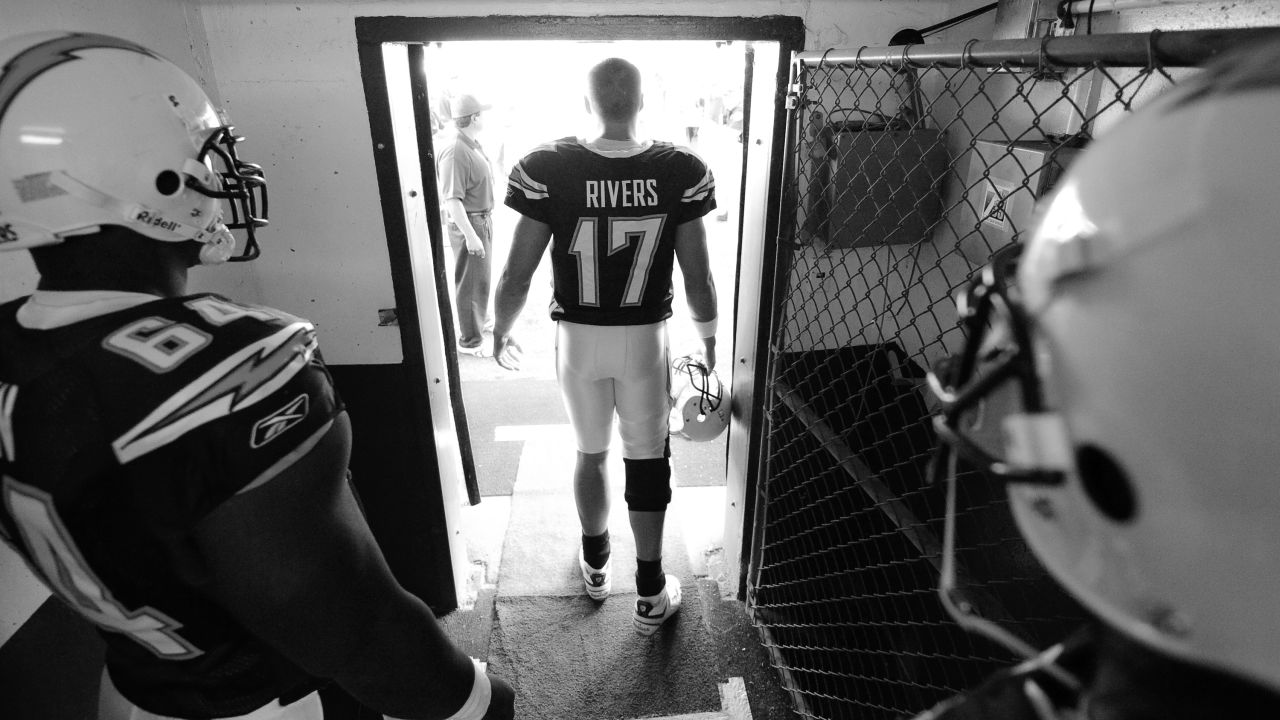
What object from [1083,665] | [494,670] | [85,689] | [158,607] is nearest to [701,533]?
[494,670]

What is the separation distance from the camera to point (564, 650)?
2.79 metres

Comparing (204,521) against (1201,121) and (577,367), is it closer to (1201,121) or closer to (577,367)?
(1201,121)

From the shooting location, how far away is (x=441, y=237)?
9.10ft

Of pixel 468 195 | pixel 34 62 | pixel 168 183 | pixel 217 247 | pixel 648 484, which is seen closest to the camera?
pixel 34 62

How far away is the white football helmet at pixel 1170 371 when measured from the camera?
0.44 metres

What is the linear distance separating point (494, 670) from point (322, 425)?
6.58 ft

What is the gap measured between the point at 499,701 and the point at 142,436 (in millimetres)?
854

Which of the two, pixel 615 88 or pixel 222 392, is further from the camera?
pixel 615 88

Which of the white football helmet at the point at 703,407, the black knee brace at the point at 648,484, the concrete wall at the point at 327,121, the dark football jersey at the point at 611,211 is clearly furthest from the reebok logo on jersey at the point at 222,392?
the white football helmet at the point at 703,407

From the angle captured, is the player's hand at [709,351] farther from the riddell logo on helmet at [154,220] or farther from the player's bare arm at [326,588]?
the riddell logo on helmet at [154,220]

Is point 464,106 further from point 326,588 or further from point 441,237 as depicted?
point 326,588

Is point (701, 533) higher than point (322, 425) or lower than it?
lower

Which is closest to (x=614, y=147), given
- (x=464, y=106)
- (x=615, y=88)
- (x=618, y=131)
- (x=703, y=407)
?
(x=618, y=131)

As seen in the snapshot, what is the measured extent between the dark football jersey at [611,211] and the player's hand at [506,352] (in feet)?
1.45
